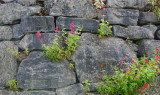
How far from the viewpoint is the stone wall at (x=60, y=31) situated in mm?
2928

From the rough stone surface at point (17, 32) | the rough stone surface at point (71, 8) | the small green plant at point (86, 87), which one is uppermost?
the rough stone surface at point (71, 8)

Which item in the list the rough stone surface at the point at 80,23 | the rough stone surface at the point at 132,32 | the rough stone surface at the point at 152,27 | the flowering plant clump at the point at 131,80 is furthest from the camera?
the rough stone surface at the point at 152,27

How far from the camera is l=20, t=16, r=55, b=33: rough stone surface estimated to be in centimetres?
302

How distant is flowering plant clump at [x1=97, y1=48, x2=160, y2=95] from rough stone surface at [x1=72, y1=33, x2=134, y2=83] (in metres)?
0.22

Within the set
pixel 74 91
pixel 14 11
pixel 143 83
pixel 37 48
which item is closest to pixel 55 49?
pixel 37 48

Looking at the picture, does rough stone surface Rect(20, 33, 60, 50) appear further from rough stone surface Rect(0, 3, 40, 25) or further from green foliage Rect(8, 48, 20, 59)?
rough stone surface Rect(0, 3, 40, 25)

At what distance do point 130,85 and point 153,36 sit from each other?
1.31m

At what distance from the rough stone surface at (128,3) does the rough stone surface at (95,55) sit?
0.71 m

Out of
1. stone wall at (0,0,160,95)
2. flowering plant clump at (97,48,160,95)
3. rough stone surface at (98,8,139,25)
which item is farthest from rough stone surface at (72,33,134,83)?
rough stone surface at (98,8,139,25)

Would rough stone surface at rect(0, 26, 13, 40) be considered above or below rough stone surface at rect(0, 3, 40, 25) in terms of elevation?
below

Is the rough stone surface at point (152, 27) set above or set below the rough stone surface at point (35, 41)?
above

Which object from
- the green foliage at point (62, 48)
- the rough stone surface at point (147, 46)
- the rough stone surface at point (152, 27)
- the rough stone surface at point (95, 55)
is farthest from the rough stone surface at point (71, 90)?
the rough stone surface at point (152, 27)

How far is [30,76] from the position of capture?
2.90m

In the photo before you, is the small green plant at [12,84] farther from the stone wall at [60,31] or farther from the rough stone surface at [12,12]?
the rough stone surface at [12,12]
